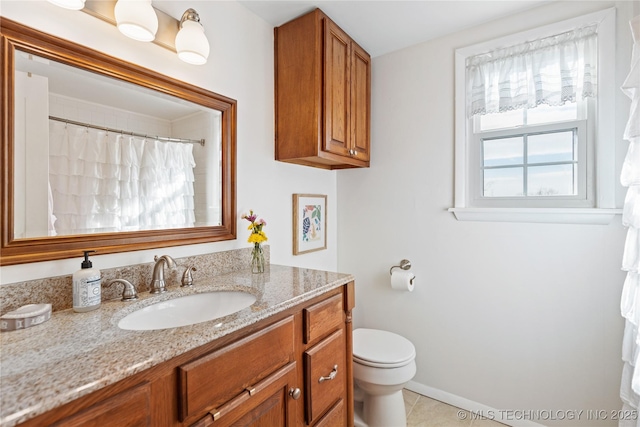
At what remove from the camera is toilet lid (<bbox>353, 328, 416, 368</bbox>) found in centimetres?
157

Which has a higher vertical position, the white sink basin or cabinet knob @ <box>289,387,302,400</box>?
the white sink basin

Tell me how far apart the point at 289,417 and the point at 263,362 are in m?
0.27

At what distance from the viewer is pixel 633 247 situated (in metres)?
1.14

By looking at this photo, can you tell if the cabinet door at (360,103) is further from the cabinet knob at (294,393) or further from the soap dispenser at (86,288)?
the soap dispenser at (86,288)

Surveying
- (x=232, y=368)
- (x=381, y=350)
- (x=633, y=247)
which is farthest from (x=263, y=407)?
(x=633, y=247)

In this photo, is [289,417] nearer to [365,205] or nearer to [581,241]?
[365,205]

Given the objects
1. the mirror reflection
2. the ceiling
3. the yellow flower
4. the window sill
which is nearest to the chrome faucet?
the mirror reflection

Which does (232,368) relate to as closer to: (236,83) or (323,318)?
(323,318)

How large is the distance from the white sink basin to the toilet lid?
82 cm

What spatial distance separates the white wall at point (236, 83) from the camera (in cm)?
95

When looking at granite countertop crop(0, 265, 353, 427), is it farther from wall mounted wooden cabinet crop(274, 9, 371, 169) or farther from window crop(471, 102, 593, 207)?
window crop(471, 102, 593, 207)

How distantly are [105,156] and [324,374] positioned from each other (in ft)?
4.01

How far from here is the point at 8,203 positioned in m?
0.87

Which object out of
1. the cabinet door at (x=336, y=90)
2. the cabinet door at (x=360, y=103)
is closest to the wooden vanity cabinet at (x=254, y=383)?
the cabinet door at (x=336, y=90)
